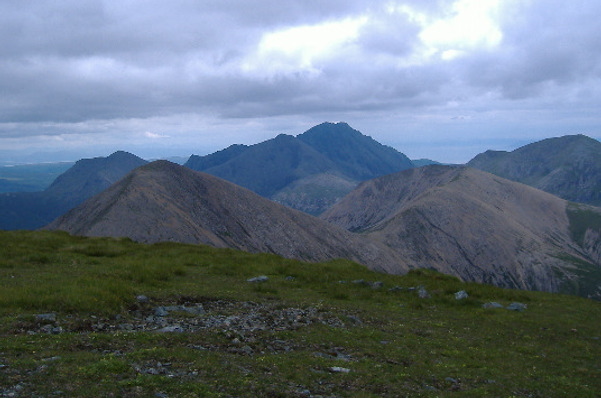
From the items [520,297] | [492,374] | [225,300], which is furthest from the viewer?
[520,297]

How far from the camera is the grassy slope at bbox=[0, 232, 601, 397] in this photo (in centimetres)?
1209

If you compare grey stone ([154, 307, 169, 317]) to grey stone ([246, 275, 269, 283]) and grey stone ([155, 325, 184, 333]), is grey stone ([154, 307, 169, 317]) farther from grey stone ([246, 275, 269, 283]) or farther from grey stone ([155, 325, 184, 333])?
grey stone ([246, 275, 269, 283])

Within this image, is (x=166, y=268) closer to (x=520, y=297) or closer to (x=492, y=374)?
(x=492, y=374)

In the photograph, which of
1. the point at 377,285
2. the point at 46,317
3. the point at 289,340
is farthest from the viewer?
the point at 377,285

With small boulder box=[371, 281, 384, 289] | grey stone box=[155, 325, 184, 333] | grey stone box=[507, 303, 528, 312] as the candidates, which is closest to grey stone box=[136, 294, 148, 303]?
grey stone box=[155, 325, 184, 333]

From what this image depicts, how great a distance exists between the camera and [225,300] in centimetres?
2247

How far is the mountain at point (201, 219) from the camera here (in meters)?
132

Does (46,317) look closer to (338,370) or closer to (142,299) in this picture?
(142,299)

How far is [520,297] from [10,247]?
1399 inches

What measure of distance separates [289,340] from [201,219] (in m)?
139

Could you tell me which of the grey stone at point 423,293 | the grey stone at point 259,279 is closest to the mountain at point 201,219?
the grey stone at point 259,279

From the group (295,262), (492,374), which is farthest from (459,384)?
(295,262)

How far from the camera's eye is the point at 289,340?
17047 millimetres

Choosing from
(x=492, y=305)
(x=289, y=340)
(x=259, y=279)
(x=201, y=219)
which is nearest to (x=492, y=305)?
(x=492, y=305)
